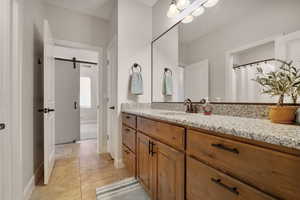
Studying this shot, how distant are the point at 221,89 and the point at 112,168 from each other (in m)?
1.83

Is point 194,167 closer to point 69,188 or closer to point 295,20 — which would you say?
point 295,20

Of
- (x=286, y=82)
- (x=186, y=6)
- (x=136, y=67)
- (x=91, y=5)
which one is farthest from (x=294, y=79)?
(x=91, y=5)

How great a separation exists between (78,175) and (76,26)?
8.13 ft

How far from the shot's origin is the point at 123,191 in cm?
160

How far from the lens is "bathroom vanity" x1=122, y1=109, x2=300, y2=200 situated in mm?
500

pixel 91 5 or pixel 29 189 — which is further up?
pixel 91 5

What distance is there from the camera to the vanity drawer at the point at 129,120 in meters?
1.76

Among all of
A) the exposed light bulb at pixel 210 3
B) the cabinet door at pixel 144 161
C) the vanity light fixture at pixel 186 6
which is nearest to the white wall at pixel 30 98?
the cabinet door at pixel 144 161

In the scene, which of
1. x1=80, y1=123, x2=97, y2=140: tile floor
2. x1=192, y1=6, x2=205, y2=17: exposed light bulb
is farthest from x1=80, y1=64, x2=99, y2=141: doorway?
x1=192, y1=6, x2=205, y2=17: exposed light bulb

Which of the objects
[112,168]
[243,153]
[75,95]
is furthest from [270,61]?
[75,95]

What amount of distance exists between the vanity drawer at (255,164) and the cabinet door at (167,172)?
24 centimetres

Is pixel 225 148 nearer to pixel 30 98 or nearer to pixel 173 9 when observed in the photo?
pixel 173 9

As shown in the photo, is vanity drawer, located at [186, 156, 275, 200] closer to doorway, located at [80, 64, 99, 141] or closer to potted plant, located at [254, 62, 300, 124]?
potted plant, located at [254, 62, 300, 124]

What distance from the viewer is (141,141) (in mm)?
1550
